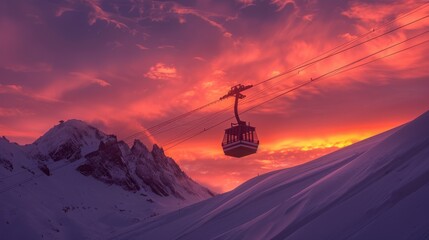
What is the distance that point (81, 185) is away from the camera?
103 metres

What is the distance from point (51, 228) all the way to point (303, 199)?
5103 centimetres

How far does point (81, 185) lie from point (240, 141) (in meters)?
78.6

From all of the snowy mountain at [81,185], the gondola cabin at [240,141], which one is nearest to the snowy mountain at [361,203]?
the gondola cabin at [240,141]

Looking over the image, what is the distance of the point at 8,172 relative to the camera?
262 feet

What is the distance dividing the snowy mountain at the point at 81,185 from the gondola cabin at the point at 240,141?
16.9 metres

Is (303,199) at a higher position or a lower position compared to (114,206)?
lower

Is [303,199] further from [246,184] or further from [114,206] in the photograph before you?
[114,206]

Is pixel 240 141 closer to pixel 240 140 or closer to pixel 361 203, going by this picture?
pixel 240 140

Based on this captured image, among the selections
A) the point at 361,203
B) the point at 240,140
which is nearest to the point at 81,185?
the point at 240,140

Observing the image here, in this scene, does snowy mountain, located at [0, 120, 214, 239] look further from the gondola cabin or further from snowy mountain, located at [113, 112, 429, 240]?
snowy mountain, located at [113, 112, 429, 240]

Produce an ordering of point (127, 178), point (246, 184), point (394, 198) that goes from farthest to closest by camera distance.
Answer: point (127, 178) → point (246, 184) → point (394, 198)

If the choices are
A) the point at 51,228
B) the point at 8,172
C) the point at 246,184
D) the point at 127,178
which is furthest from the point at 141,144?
the point at 246,184

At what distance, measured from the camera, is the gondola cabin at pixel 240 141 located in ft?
102

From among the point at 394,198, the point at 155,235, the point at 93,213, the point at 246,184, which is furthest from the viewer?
the point at 93,213
